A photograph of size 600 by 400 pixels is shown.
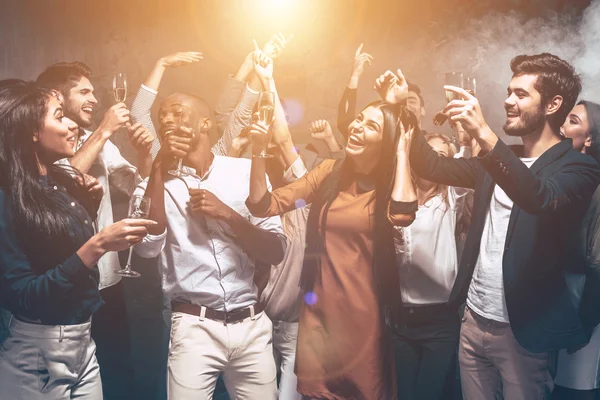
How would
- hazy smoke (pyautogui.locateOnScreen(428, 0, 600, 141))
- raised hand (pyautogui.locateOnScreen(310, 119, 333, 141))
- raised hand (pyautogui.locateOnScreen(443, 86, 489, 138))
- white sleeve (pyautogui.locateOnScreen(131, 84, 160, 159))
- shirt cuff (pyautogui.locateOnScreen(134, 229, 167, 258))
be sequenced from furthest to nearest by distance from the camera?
hazy smoke (pyautogui.locateOnScreen(428, 0, 600, 141)) < raised hand (pyautogui.locateOnScreen(310, 119, 333, 141)) < white sleeve (pyautogui.locateOnScreen(131, 84, 160, 159)) < shirt cuff (pyautogui.locateOnScreen(134, 229, 167, 258)) < raised hand (pyautogui.locateOnScreen(443, 86, 489, 138))

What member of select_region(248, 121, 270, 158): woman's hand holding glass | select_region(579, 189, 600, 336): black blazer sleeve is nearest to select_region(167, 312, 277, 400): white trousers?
select_region(248, 121, 270, 158): woman's hand holding glass

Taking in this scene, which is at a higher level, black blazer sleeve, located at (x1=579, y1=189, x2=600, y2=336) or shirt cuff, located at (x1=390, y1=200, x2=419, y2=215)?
shirt cuff, located at (x1=390, y1=200, x2=419, y2=215)

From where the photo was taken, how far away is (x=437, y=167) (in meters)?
2.74

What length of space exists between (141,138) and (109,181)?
286 mm

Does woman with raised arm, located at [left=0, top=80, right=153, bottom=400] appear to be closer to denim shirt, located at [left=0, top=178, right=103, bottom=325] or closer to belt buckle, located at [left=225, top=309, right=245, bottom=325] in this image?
denim shirt, located at [left=0, top=178, right=103, bottom=325]

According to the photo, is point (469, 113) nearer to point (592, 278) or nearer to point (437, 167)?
point (437, 167)

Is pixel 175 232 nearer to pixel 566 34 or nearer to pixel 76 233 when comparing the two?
pixel 76 233

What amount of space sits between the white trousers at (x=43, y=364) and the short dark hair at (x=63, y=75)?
119 centimetres

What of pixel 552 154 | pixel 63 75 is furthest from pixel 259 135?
pixel 552 154

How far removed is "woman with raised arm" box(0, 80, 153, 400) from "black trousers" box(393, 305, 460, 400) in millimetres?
1356

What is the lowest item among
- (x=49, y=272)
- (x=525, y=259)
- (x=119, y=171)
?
(x=49, y=272)

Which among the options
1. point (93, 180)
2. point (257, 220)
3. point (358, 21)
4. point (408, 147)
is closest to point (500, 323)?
point (408, 147)

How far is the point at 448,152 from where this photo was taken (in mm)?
2984

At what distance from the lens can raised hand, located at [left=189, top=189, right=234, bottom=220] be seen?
8.68 ft
